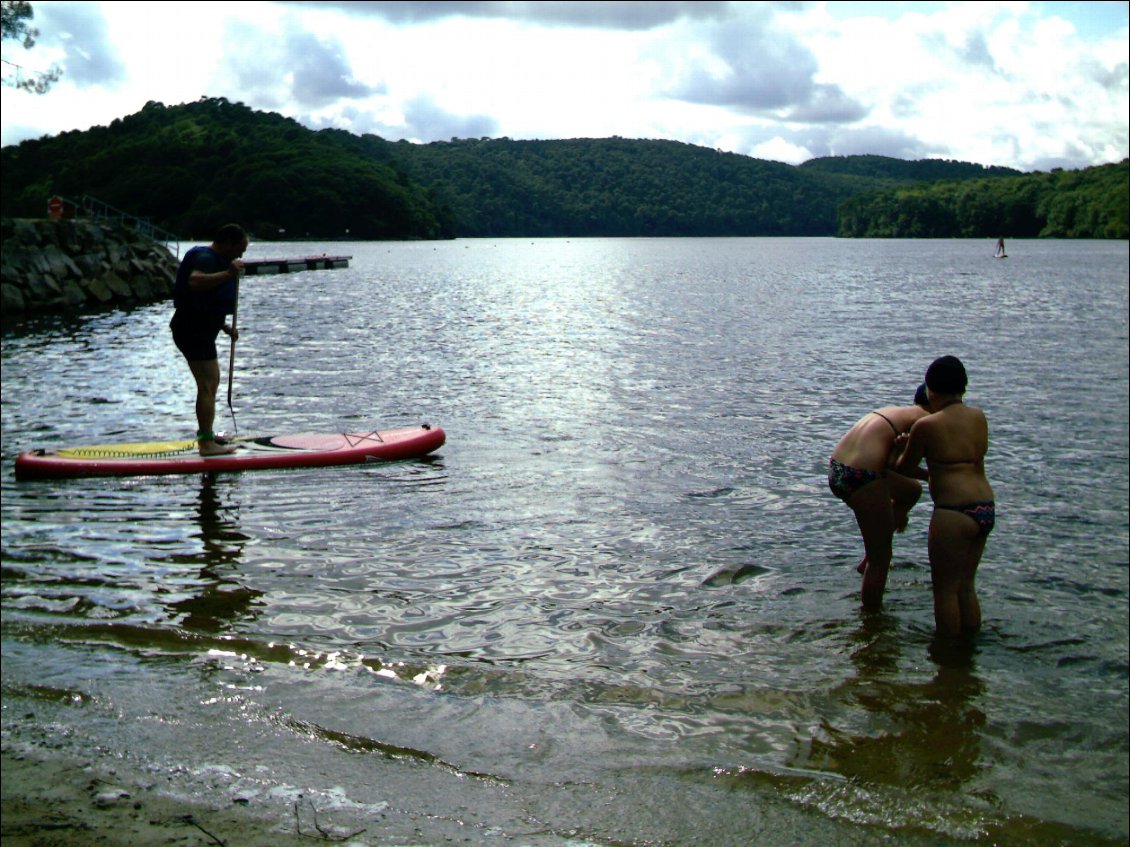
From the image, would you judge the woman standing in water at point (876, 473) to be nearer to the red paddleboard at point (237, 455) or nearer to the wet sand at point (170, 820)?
the wet sand at point (170, 820)

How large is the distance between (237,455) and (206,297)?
7.01 ft

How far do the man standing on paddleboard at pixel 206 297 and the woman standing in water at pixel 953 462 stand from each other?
27.2 feet

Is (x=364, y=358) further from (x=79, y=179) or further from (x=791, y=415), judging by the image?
(x=79, y=179)

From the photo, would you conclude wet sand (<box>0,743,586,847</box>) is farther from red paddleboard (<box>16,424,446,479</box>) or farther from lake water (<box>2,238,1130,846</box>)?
red paddleboard (<box>16,424,446,479</box>)

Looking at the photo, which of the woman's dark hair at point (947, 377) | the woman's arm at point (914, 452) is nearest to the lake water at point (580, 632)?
the woman's arm at point (914, 452)

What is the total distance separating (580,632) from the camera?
332 inches

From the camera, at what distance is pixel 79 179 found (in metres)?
138

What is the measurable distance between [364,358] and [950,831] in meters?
25.3

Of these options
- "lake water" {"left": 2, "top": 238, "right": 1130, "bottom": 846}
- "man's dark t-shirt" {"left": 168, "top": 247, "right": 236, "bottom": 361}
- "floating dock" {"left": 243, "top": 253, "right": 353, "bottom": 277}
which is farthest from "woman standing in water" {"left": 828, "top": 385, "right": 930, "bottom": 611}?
"floating dock" {"left": 243, "top": 253, "right": 353, "bottom": 277}

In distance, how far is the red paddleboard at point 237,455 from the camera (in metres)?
13.6

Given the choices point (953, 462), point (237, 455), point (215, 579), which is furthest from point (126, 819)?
point (237, 455)

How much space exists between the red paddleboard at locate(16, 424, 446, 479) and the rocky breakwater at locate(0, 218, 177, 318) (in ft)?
94.3

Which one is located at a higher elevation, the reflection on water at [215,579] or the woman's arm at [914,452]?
the woman's arm at [914,452]

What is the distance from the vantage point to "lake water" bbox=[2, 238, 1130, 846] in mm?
5793
